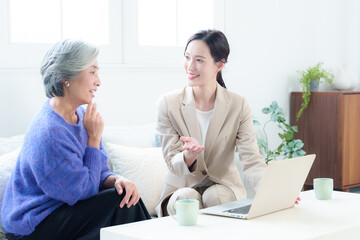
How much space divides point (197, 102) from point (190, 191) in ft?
1.50

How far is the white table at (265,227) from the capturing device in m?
1.67

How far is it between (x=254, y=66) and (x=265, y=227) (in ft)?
8.65

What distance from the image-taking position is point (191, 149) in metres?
2.26

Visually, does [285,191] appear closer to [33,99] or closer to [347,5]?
[33,99]

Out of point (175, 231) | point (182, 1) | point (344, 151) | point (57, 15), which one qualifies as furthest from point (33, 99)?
point (344, 151)

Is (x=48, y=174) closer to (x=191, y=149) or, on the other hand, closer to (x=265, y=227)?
(x=191, y=149)

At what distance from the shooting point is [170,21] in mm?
3820

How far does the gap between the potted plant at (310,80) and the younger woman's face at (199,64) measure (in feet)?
6.23

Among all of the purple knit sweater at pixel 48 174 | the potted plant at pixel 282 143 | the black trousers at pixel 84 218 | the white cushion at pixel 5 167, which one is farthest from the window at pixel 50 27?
the potted plant at pixel 282 143

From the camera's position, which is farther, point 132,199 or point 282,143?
point 282,143

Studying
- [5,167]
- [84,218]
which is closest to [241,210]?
[84,218]

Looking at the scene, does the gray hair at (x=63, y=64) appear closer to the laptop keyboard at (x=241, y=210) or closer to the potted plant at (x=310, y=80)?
the laptop keyboard at (x=241, y=210)

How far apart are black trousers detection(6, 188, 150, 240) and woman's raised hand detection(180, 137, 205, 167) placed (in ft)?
1.08

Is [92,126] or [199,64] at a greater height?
[199,64]
